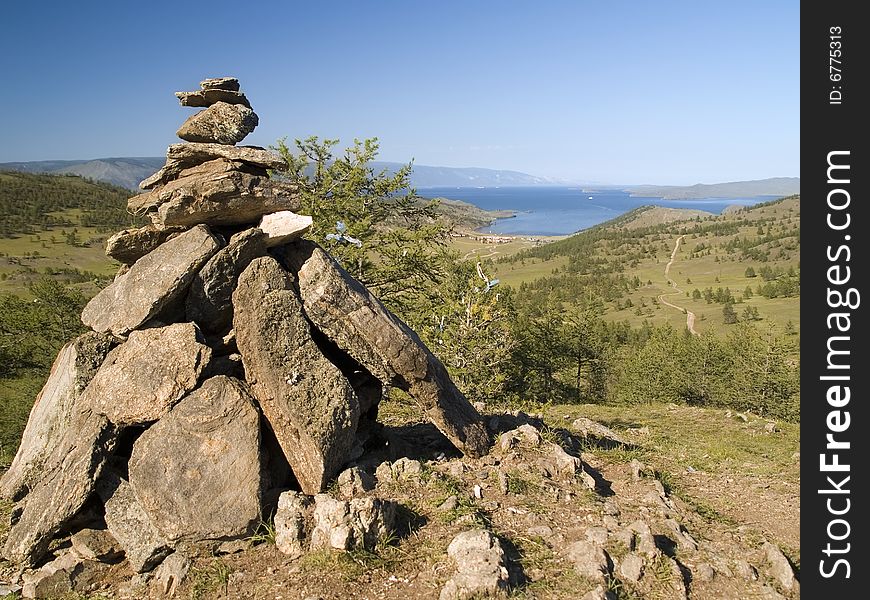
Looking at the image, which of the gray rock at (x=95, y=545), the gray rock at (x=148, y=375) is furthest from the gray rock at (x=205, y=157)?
the gray rock at (x=95, y=545)

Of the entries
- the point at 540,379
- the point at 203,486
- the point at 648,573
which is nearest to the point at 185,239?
the point at 203,486

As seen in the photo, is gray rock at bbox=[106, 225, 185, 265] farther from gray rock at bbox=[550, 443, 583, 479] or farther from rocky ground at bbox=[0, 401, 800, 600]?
gray rock at bbox=[550, 443, 583, 479]

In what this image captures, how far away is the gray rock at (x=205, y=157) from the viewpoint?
507 inches

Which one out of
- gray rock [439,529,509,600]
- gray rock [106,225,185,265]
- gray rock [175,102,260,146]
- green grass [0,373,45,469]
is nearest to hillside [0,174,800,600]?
gray rock [439,529,509,600]

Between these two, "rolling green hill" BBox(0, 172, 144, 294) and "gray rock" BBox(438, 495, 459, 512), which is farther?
"rolling green hill" BBox(0, 172, 144, 294)

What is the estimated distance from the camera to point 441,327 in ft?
84.8

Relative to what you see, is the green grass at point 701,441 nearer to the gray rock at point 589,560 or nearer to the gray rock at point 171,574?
the gray rock at point 589,560

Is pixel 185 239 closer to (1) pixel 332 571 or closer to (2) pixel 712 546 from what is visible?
(1) pixel 332 571

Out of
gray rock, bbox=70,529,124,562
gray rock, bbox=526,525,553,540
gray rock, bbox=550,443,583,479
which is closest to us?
gray rock, bbox=70,529,124,562

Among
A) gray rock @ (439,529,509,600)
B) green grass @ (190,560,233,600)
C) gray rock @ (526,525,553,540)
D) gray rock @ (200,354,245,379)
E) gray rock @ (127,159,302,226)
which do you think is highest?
gray rock @ (127,159,302,226)

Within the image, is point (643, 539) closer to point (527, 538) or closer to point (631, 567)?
point (631, 567)

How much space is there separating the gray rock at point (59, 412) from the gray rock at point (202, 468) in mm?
A: 2310

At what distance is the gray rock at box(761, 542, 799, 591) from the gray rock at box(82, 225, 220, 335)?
12.5m

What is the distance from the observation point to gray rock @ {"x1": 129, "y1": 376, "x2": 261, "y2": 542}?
10.4 metres
